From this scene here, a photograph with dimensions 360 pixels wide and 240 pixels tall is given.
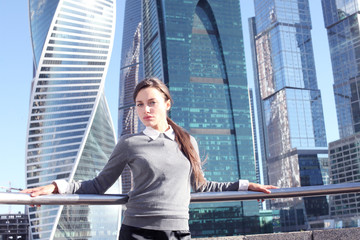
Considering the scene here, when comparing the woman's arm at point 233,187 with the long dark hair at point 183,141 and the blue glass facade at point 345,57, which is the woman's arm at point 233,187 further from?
the blue glass facade at point 345,57

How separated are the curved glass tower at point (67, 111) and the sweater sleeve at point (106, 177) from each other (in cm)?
7963

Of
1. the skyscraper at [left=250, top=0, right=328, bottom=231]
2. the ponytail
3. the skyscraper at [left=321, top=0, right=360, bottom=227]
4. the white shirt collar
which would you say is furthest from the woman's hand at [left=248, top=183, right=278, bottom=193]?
the skyscraper at [left=250, top=0, right=328, bottom=231]

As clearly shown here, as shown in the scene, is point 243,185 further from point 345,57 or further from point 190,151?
point 345,57

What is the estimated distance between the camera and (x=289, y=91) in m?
145

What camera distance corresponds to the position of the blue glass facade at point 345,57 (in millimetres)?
117875

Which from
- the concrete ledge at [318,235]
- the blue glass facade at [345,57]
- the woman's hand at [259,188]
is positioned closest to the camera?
the woman's hand at [259,188]

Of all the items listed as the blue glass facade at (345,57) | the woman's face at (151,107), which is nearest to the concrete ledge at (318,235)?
the woman's face at (151,107)

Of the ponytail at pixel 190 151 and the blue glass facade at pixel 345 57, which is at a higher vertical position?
the blue glass facade at pixel 345 57

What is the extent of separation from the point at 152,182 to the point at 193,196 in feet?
1.44

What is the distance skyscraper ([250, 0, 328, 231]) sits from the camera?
139 metres

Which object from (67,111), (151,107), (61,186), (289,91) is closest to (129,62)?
(289,91)

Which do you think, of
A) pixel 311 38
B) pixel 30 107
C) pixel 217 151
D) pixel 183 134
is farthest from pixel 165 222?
pixel 311 38

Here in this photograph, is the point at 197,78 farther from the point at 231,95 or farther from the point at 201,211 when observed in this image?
the point at 201,211

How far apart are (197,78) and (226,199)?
10351 cm
